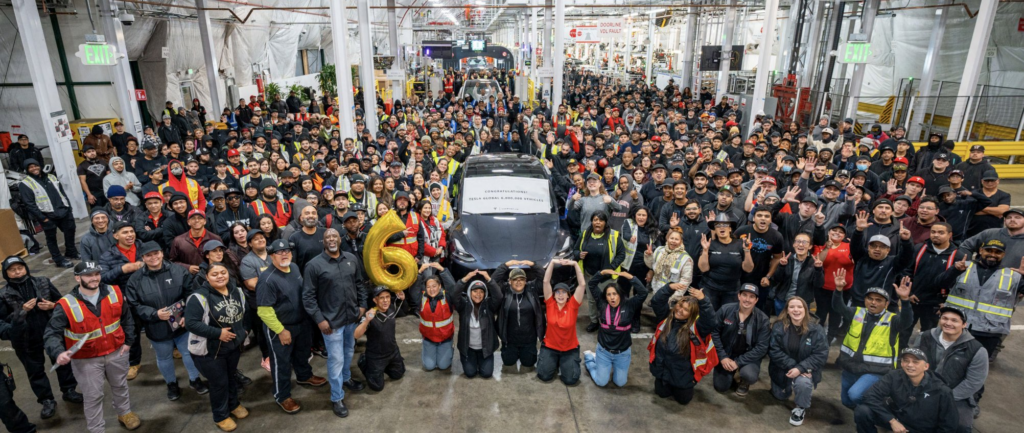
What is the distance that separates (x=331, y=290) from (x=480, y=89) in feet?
53.6

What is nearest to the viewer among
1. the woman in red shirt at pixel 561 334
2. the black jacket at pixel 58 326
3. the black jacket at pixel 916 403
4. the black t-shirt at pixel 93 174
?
the black jacket at pixel 916 403

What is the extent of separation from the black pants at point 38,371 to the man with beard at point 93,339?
1.54 feet

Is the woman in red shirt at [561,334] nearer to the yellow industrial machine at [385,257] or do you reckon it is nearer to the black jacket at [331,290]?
the yellow industrial machine at [385,257]

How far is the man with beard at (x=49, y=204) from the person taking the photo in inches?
309

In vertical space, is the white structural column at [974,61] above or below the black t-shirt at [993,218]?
above

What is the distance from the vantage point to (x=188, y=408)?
5016 millimetres

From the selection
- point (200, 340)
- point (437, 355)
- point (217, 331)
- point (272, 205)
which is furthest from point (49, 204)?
point (437, 355)

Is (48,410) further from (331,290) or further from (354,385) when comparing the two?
(331,290)

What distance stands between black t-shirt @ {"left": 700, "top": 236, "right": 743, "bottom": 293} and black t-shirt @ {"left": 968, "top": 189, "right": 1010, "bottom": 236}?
3.79 m

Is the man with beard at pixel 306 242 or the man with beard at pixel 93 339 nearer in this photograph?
the man with beard at pixel 93 339

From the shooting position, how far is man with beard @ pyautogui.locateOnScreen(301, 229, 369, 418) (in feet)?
15.4

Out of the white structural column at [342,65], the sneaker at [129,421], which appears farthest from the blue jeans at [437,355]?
the white structural column at [342,65]

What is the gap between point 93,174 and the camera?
28.6 ft

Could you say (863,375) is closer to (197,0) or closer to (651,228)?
(651,228)
